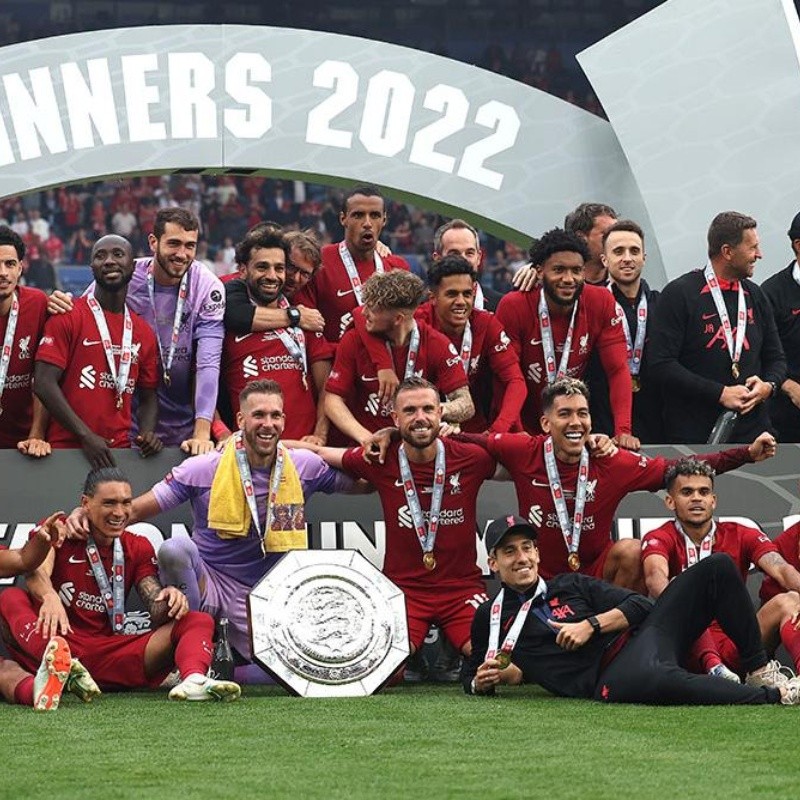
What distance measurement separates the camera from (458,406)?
344 inches

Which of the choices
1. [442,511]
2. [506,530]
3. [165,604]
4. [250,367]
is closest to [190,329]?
[250,367]

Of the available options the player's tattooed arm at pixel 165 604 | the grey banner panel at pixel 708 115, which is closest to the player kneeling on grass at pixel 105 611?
the player's tattooed arm at pixel 165 604

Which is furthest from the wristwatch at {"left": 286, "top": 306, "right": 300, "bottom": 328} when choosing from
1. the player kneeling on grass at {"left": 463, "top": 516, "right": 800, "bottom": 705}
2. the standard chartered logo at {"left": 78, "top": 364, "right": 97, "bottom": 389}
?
the player kneeling on grass at {"left": 463, "top": 516, "right": 800, "bottom": 705}

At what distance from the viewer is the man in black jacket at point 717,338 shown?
30.4 feet

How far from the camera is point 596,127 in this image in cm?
1242

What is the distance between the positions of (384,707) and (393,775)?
1788 millimetres

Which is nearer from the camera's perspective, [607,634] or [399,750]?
[399,750]

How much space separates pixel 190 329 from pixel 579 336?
78.0 inches

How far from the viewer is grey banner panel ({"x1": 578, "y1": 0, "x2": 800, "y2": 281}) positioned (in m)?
12.0

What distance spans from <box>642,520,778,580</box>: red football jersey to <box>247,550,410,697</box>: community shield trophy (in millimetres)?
1182

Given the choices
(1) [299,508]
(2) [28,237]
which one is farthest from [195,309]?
(2) [28,237]

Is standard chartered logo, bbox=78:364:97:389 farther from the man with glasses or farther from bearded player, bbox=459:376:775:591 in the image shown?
bearded player, bbox=459:376:775:591

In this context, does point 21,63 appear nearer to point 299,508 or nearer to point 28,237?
point 299,508

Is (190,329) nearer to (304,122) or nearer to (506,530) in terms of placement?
(506,530)
